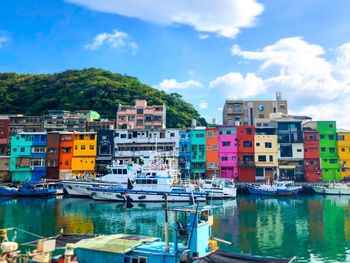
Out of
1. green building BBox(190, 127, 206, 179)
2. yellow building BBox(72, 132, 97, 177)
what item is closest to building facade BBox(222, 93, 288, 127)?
green building BBox(190, 127, 206, 179)

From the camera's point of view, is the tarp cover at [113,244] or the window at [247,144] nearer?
the tarp cover at [113,244]

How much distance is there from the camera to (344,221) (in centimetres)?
2775

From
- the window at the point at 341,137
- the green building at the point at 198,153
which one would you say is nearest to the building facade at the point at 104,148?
the green building at the point at 198,153

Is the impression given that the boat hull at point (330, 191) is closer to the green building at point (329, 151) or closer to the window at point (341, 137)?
the green building at point (329, 151)

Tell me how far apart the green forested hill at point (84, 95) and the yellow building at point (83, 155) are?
14610mm

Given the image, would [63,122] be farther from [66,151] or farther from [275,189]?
[275,189]

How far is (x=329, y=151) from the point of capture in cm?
5838

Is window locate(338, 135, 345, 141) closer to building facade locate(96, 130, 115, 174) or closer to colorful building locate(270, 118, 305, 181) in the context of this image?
colorful building locate(270, 118, 305, 181)

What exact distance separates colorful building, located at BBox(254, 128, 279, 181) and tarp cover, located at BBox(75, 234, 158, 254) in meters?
47.0

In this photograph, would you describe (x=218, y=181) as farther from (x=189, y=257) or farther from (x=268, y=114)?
(x=189, y=257)

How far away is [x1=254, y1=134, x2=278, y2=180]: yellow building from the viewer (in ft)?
188

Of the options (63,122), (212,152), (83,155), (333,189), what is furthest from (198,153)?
(63,122)

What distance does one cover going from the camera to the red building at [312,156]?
57188mm

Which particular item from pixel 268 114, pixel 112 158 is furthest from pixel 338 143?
pixel 112 158
